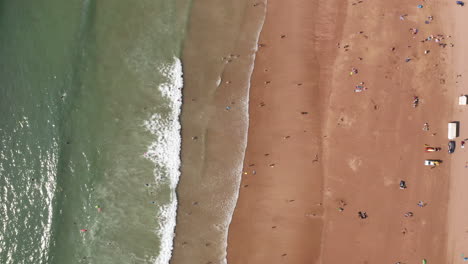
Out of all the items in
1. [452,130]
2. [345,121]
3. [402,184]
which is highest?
[345,121]

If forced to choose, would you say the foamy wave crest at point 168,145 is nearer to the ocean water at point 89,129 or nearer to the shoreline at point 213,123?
the ocean water at point 89,129

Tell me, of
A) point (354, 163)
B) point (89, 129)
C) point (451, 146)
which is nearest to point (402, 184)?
point (354, 163)

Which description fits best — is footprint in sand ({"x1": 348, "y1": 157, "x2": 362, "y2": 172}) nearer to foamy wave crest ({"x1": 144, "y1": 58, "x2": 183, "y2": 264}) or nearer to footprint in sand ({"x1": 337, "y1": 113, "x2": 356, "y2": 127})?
footprint in sand ({"x1": 337, "y1": 113, "x2": 356, "y2": 127})

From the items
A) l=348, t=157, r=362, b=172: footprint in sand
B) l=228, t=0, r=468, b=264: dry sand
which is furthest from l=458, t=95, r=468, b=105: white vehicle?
l=348, t=157, r=362, b=172: footprint in sand

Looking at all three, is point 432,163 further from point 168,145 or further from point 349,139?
point 168,145

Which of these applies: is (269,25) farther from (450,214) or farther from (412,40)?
(450,214)

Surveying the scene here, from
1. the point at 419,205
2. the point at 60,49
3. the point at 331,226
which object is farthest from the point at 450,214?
the point at 60,49

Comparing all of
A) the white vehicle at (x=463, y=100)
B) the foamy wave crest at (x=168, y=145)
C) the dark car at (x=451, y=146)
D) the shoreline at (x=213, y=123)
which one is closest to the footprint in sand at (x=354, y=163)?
the dark car at (x=451, y=146)
